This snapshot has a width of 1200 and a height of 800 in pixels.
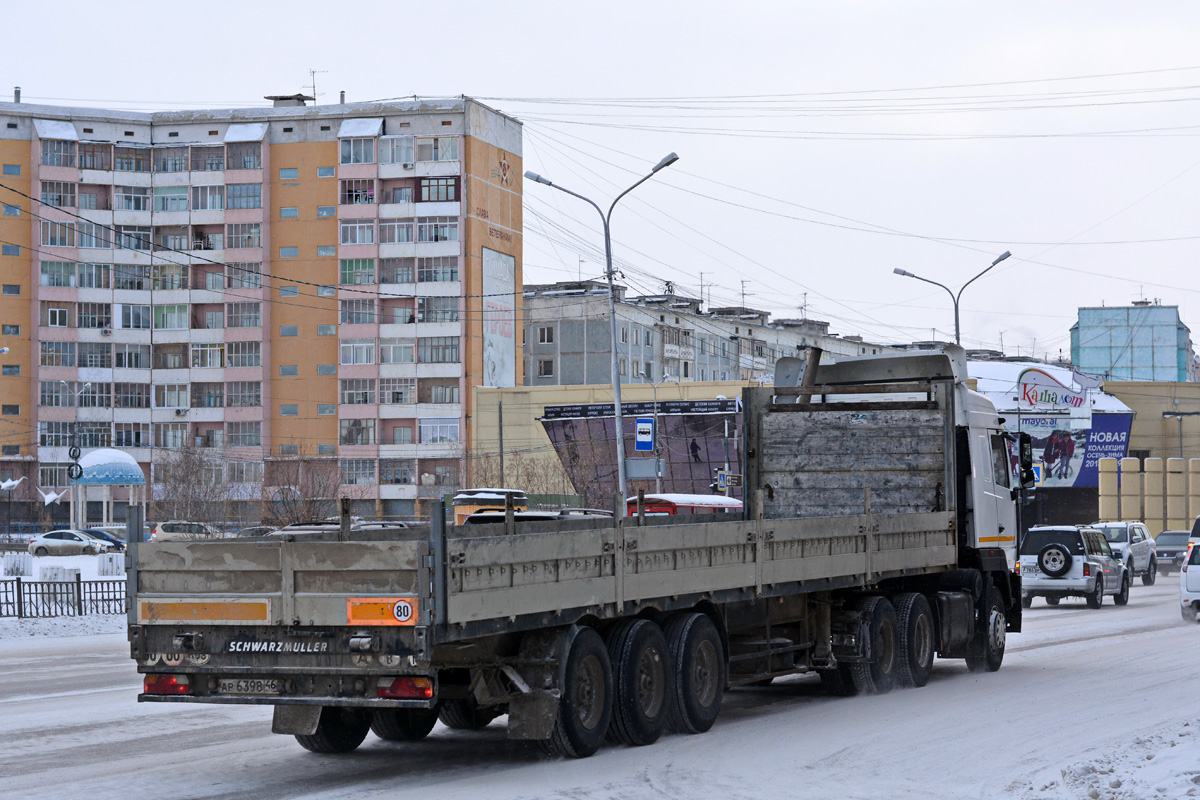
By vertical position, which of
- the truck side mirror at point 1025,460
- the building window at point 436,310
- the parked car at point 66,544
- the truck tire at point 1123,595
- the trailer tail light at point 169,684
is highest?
the building window at point 436,310

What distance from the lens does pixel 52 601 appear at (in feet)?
92.5

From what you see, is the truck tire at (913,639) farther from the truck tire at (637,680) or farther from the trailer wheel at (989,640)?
the truck tire at (637,680)

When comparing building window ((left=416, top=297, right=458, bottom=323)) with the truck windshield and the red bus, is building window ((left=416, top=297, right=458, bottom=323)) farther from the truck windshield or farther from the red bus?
the red bus

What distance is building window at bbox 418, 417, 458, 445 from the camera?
88625 millimetres

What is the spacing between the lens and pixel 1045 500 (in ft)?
244

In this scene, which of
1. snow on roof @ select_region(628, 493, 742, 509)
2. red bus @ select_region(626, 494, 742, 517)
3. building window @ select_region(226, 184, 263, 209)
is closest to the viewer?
red bus @ select_region(626, 494, 742, 517)

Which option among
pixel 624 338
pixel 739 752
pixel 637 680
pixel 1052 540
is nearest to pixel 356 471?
pixel 624 338

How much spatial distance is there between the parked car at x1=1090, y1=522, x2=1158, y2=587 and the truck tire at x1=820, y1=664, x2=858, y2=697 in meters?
27.4

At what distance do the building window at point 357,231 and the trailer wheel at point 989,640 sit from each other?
75427 mm

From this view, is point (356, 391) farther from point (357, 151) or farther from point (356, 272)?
point (357, 151)

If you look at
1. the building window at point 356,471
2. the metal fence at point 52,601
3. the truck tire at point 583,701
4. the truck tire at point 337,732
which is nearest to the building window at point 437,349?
the building window at point 356,471

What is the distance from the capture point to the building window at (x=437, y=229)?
8862cm

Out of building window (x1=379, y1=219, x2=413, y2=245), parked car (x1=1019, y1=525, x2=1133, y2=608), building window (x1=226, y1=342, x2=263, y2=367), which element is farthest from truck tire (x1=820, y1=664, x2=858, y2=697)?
building window (x1=226, y1=342, x2=263, y2=367)

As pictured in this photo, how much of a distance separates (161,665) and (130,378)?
87246 mm
